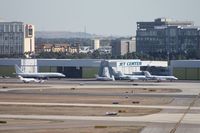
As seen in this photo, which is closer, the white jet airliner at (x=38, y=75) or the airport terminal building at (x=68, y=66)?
the white jet airliner at (x=38, y=75)

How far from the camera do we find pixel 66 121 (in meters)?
70.1

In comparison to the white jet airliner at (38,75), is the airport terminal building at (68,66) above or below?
above

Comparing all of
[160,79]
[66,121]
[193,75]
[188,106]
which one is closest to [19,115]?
[66,121]

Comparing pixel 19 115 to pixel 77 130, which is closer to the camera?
pixel 77 130

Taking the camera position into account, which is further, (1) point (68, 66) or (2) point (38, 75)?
(1) point (68, 66)

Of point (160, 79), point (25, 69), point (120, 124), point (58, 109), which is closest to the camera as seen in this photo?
point (120, 124)

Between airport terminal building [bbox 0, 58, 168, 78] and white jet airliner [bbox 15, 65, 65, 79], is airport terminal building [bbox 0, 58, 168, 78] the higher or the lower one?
the higher one

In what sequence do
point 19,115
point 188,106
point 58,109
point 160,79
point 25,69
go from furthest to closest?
point 25,69, point 160,79, point 188,106, point 58,109, point 19,115

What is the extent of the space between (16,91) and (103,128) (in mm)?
56764

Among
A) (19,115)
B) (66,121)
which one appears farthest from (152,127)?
(19,115)

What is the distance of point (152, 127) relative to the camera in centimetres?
6450

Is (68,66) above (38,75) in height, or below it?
above

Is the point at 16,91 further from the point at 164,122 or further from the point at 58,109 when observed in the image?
the point at 164,122

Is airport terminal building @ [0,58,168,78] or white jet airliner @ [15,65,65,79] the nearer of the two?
white jet airliner @ [15,65,65,79]
